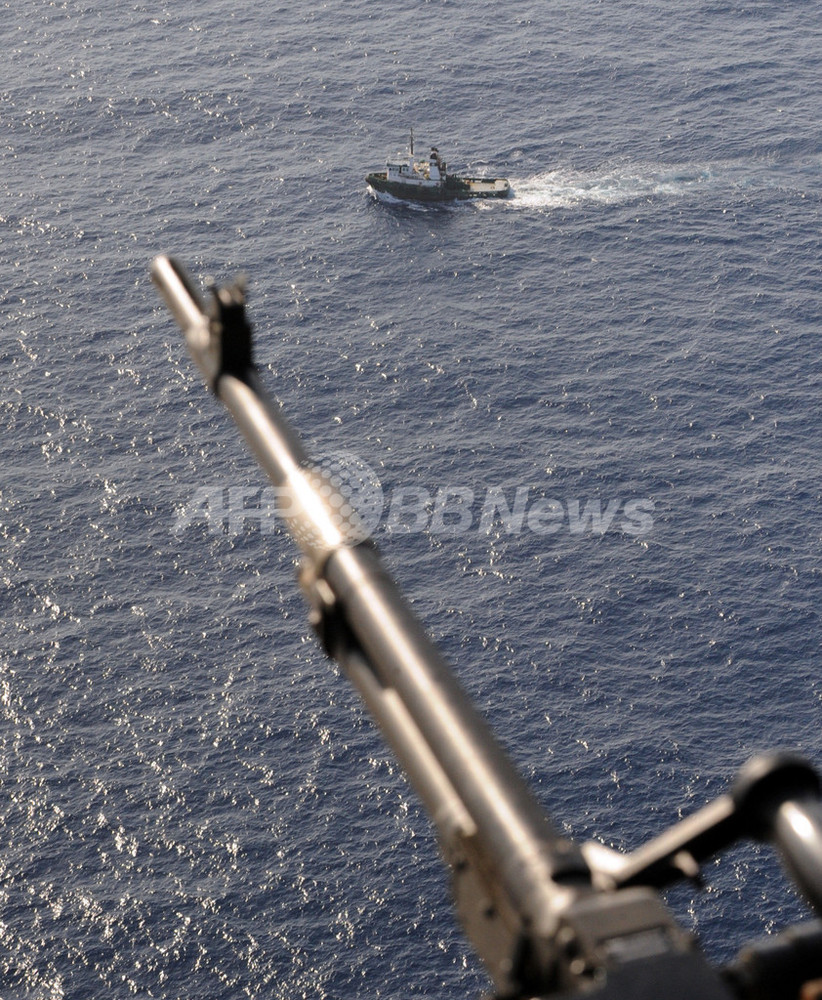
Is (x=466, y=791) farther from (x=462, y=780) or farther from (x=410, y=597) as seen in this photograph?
(x=410, y=597)

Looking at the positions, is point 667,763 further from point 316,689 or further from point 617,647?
point 316,689

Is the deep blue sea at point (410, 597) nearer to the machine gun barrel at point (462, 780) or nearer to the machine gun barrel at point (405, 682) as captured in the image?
the machine gun barrel at point (405, 682)

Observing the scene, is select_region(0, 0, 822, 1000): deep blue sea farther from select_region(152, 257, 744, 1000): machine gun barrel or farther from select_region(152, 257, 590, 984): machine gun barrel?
select_region(152, 257, 744, 1000): machine gun barrel

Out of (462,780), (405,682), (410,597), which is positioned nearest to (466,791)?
(462,780)

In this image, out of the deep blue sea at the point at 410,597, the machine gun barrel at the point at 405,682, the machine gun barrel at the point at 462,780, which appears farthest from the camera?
the deep blue sea at the point at 410,597

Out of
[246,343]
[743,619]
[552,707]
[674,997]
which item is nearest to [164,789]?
[552,707]

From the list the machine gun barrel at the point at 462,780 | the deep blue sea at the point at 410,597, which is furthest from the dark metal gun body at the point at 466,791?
the deep blue sea at the point at 410,597

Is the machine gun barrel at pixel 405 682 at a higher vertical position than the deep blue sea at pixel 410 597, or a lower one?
higher

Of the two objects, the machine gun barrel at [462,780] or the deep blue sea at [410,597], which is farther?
the deep blue sea at [410,597]
